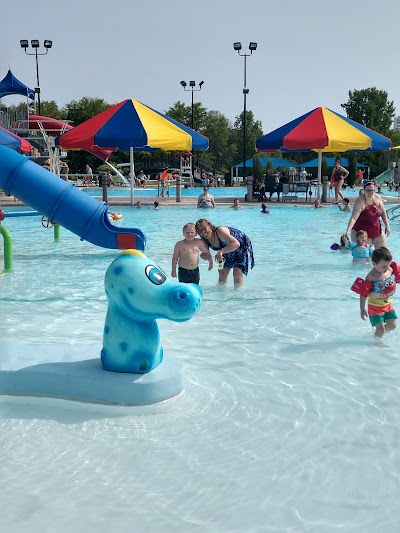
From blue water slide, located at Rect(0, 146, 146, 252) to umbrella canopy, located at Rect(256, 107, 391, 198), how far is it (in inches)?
443

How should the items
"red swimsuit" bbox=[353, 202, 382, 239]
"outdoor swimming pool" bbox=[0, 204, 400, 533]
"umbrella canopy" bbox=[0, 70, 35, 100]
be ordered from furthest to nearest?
"umbrella canopy" bbox=[0, 70, 35, 100], "red swimsuit" bbox=[353, 202, 382, 239], "outdoor swimming pool" bbox=[0, 204, 400, 533]

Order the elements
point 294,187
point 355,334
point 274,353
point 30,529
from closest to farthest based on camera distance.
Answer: point 30,529 → point 274,353 → point 355,334 → point 294,187

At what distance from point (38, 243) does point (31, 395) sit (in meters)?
8.28

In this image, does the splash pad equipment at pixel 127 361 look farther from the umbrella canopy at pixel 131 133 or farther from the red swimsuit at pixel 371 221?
the umbrella canopy at pixel 131 133

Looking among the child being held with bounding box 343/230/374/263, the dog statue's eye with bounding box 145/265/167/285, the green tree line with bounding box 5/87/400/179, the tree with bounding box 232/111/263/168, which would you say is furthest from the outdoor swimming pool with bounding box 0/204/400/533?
the tree with bounding box 232/111/263/168

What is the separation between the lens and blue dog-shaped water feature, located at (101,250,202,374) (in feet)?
11.5

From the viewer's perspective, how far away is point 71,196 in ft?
25.1

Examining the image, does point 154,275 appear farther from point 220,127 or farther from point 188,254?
point 220,127

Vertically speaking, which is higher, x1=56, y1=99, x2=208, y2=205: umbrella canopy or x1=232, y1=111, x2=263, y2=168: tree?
x1=232, y1=111, x2=263, y2=168: tree

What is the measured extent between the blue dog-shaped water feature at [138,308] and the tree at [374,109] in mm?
66430

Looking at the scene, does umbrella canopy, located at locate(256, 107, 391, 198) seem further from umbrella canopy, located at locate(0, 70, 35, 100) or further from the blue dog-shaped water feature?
umbrella canopy, located at locate(0, 70, 35, 100)

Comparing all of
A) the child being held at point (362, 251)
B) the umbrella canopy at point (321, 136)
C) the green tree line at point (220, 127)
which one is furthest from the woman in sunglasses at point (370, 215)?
the green tree line at point (220, 127)

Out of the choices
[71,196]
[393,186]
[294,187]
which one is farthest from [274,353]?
[393,186]

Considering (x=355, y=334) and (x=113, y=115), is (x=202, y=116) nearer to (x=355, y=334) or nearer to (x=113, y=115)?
(x=113, y=115)
